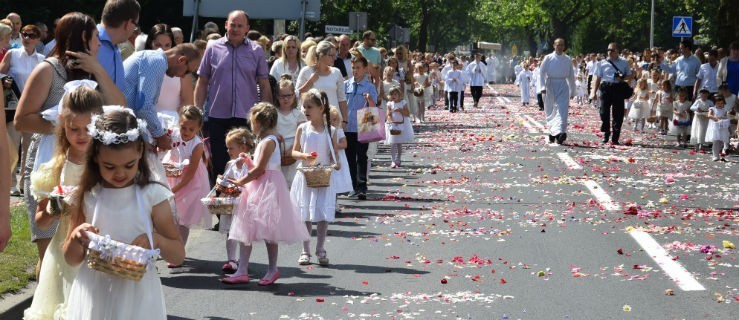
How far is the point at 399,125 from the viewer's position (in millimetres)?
19156

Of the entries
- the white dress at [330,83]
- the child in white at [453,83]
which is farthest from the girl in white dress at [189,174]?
the child in white at [453,83]

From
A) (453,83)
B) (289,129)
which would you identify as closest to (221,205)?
(289,129)

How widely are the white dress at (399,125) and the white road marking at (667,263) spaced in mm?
7462

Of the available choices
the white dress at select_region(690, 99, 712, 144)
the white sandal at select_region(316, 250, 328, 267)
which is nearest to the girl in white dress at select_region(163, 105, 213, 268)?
the white sandal at select_region(316, 250, 328, 267)

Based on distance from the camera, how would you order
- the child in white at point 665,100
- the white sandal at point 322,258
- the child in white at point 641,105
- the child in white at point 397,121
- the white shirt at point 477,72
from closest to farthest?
the white sandal at point 322,258 → the child in white at point 397,121 → the child in white at point 665,100 → the child in white at point 641,105 → the white shirt at point 477,72

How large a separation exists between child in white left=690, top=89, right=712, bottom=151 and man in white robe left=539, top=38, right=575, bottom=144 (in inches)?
105

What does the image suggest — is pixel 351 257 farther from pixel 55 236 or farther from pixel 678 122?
pixel 678 122

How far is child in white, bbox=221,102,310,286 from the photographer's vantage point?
9.40 m

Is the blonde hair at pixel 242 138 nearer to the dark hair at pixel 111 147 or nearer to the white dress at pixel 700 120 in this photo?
the dark hair at pixel 111 147

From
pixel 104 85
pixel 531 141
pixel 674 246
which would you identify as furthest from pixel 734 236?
pixel 531 141

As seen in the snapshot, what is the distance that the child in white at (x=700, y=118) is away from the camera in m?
22.0

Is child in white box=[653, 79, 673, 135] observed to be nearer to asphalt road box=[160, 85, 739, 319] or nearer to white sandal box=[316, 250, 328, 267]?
asphalt road box=[160, 85, 739, 319]

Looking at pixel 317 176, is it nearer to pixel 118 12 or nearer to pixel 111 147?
pixel 118 12

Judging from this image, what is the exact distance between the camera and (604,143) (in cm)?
2489
